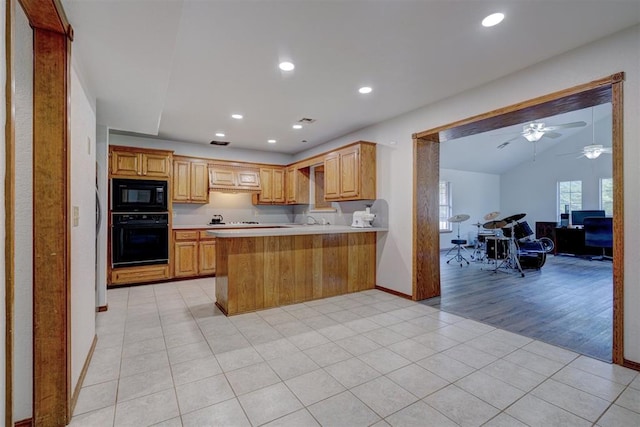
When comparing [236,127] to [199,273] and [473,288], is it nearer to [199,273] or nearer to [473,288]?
[199,273]

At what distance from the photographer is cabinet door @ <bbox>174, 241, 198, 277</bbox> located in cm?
527

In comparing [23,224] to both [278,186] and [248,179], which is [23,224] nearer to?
[248,179]

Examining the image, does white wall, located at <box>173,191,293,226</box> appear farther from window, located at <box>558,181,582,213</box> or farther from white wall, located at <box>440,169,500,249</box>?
window, located at <box>558,181,582,213</box>

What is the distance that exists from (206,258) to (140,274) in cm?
106

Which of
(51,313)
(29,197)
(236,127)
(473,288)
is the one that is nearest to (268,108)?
(236,127)

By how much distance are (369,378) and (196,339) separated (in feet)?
5.48

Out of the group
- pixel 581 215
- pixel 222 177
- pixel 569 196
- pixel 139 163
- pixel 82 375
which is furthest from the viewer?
pixel 569 196

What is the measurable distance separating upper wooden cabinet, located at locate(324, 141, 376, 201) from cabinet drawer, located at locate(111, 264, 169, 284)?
10.3 feet

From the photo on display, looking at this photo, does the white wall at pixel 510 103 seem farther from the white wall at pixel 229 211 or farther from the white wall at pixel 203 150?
the white wall at pixel 229 211

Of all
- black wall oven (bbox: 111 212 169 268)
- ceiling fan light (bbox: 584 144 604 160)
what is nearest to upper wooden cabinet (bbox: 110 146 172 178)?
black wall oven (bbox: 111 212 169 268)

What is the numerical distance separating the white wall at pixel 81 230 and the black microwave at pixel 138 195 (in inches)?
93.4

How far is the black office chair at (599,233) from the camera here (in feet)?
23.9

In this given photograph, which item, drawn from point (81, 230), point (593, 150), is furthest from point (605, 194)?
point (81, 230)

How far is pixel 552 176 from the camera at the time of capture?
9.76 m
